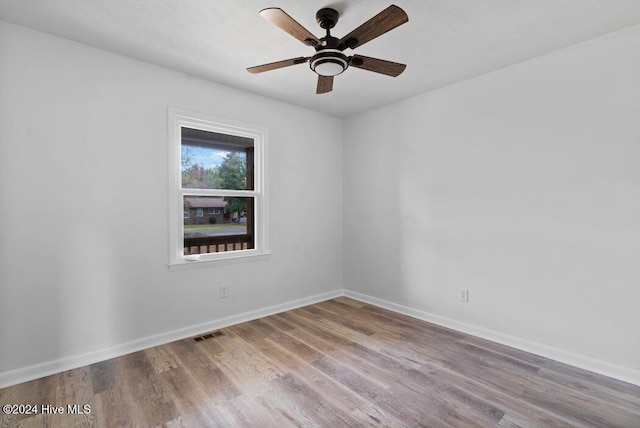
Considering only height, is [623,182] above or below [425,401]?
above

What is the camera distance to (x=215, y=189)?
3281 millimetres

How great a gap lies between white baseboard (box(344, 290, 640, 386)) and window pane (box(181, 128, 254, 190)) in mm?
2375

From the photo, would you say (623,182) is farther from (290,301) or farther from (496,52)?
(290,301)

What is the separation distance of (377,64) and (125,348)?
3.01m

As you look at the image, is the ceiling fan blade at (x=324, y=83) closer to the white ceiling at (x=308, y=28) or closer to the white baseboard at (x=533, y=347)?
the white ceiling at (x=308, y=28)

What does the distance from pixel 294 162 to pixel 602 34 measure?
298 centimetres

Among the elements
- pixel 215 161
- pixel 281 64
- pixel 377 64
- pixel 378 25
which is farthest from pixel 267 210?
pixel 378 25

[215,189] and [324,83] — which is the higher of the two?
[324,83]

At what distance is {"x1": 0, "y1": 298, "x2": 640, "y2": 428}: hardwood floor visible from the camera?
1838mm

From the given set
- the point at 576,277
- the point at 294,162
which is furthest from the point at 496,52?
the point at 294,162

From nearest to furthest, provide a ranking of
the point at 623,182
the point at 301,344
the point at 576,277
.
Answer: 1. the point at 623,182
2. the point at 576,277
3. the point at 301,344

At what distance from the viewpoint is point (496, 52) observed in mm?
2561

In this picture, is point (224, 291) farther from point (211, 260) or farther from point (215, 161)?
point (215, 161)

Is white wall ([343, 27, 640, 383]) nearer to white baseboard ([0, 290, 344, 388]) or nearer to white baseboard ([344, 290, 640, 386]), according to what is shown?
white baseboard ([344, 290, 640, 386])
